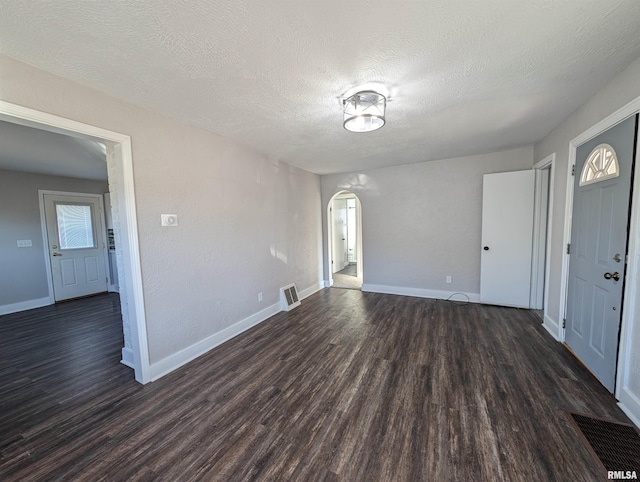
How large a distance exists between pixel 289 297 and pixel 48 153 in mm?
4045

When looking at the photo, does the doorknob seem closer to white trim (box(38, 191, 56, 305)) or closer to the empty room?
the empty room

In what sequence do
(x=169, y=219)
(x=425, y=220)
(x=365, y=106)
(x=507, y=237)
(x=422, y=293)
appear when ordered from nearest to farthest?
(x=365, y=106) < (x=169, y=219) < (x=507, y=237) < (x=425, y=220) < (x=422, y=293)

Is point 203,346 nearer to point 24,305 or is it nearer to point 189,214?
point 189,214

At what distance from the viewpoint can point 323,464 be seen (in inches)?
58.6

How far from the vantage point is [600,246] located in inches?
85.0

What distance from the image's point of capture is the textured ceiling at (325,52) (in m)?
1.27

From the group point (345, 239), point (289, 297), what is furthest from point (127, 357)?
point (345, 239)

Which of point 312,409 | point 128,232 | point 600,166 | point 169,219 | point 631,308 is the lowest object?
point 312,409

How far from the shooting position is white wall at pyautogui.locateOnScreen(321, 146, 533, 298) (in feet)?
13.8

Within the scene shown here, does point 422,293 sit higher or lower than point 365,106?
lower

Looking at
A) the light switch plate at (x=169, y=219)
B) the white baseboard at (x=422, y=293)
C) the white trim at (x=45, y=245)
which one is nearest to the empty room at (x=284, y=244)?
the light switch plate at (x=169, y=219)

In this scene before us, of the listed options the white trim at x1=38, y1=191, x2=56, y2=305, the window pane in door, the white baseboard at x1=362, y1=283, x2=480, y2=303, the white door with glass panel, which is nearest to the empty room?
the white baseboard at x1=362, y1=283, x2=480, y2=303

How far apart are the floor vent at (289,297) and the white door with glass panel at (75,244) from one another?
439 centimetres

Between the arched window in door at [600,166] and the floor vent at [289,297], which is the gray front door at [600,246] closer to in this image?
the arched window in door at [600,166]
